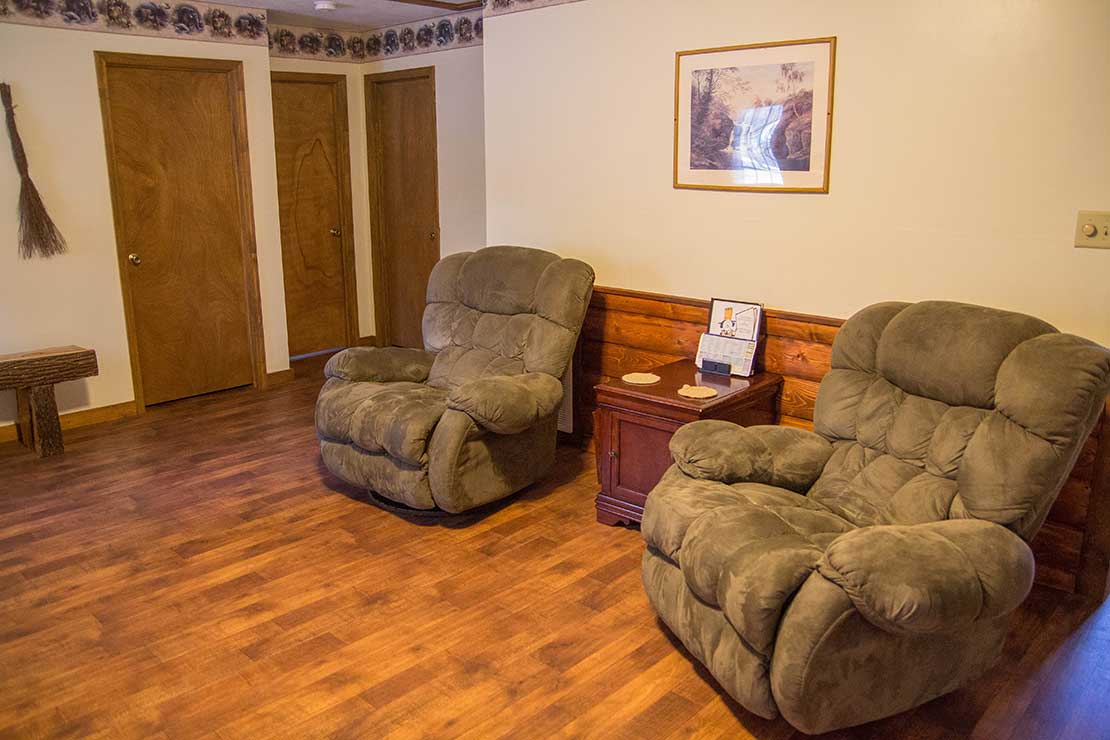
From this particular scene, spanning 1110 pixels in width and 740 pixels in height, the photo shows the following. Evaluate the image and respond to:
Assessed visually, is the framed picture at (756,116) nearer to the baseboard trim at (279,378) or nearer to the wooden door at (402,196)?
the wooden door at (402,196)

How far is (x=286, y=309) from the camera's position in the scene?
6.16 metres

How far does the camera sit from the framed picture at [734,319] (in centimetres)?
363

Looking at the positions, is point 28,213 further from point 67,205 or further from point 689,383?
point 689,383

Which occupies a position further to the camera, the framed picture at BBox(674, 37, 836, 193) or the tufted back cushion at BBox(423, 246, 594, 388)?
the tufted back cushion at BBox(423, 246, 594, 388)

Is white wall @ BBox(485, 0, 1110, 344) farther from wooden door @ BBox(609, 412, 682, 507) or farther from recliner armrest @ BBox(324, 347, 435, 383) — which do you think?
recliner armrest @ BBox(324, 347, 435, 383)

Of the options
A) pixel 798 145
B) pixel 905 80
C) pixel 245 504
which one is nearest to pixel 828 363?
pixel 798 145

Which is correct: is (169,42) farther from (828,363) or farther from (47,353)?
(828,363)

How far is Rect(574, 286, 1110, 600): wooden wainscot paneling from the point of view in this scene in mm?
2945

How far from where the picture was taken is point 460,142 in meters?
5.68

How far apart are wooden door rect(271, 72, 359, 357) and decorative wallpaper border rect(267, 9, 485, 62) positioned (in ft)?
0.52

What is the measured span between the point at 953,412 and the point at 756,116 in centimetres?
151

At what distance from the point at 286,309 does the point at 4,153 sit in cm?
204

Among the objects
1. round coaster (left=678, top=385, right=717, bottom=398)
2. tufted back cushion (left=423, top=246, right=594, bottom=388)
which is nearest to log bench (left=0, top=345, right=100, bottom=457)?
tufted back cushion (left=423, top=246, right=594, bottom=388)

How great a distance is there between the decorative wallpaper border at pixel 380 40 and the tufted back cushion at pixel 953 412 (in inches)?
138
